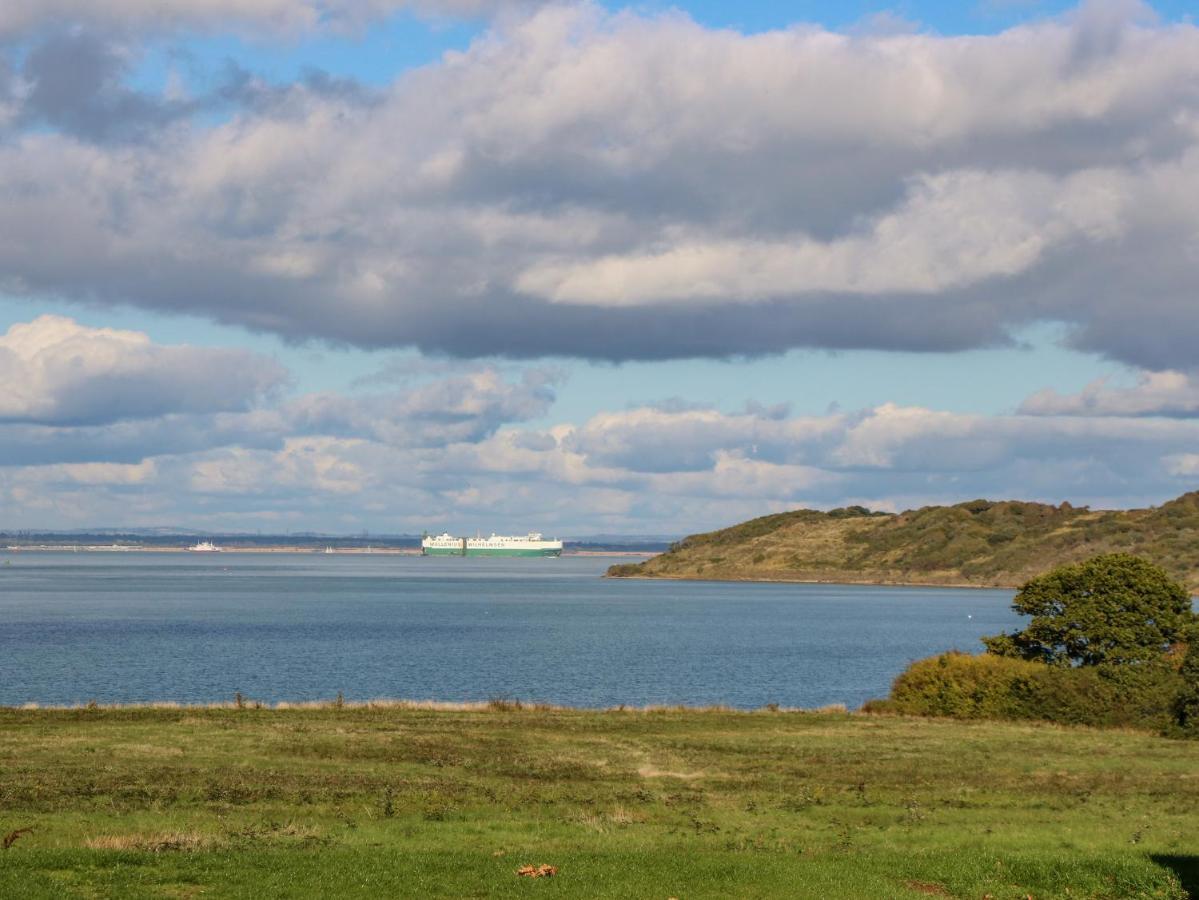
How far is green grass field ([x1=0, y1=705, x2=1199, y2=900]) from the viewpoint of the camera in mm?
26000

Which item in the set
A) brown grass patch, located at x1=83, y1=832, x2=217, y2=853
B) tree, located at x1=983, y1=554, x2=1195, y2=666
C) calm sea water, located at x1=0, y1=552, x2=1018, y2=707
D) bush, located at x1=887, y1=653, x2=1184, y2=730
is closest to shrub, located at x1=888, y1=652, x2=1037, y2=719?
bush, located at x1=887, y1=653, x2=1184, y2=730

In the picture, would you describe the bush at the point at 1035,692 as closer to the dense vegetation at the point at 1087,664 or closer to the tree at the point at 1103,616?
the dense vegetation at the point at 1087,664

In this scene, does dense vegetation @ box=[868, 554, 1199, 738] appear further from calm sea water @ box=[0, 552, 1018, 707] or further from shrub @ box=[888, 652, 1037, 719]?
calm sea water @ box=[0, 552, 1018, 707]

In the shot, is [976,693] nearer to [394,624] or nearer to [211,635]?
[211,635]

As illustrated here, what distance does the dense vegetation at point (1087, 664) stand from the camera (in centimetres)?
6219

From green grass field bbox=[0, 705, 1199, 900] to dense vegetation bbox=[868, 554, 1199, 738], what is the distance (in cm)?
725

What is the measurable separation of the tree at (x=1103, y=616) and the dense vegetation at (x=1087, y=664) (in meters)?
0.06

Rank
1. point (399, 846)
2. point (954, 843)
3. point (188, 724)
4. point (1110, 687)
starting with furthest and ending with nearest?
point (1110, 687), point (188, 724), point (954, 843), point (399, 846)

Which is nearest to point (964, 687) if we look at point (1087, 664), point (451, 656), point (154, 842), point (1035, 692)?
point (1035, 692)

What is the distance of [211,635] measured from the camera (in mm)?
140625

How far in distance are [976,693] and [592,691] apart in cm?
3116

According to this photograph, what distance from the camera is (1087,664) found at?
75938mm

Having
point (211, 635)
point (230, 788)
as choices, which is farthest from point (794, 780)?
point (211, 635)

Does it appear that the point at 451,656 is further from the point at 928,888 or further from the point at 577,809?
the point at 928,888
